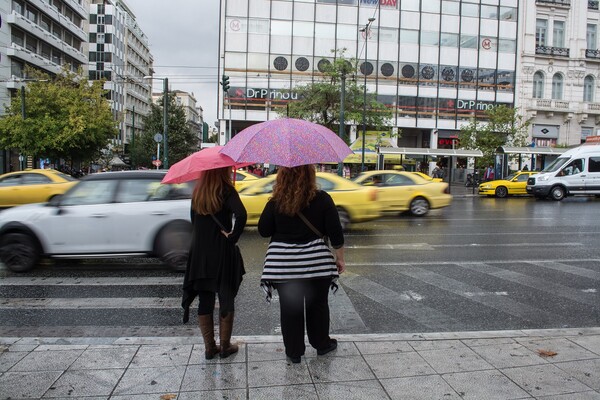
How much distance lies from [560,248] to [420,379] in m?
7.94

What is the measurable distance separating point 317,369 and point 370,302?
8.03 feet

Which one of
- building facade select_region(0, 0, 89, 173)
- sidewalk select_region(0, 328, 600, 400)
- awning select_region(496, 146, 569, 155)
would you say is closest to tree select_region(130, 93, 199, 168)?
building facade select_region(0, 0, 89, 173)

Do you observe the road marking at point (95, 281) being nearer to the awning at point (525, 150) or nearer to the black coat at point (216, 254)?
the black coat at point (216, 254)

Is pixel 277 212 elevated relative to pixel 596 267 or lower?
elevated

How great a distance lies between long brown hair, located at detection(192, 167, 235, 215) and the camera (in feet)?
13.2

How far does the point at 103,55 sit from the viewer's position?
7825 cm

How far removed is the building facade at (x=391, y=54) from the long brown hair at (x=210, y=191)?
131ft

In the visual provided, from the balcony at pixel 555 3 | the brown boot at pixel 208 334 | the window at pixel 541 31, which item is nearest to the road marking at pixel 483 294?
the brown boot at pixel 208 334

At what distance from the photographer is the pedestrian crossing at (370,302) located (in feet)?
17.5

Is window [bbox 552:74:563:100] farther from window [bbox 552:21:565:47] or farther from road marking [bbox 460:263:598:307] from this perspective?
road marking [bbox 460:263:598:307]

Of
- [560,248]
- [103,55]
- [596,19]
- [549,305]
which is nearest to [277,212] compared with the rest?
[549,305]

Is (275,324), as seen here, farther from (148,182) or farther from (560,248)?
(560,248)

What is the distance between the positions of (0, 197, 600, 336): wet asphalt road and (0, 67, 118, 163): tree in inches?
1170

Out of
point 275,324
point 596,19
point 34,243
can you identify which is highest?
point 596,19
